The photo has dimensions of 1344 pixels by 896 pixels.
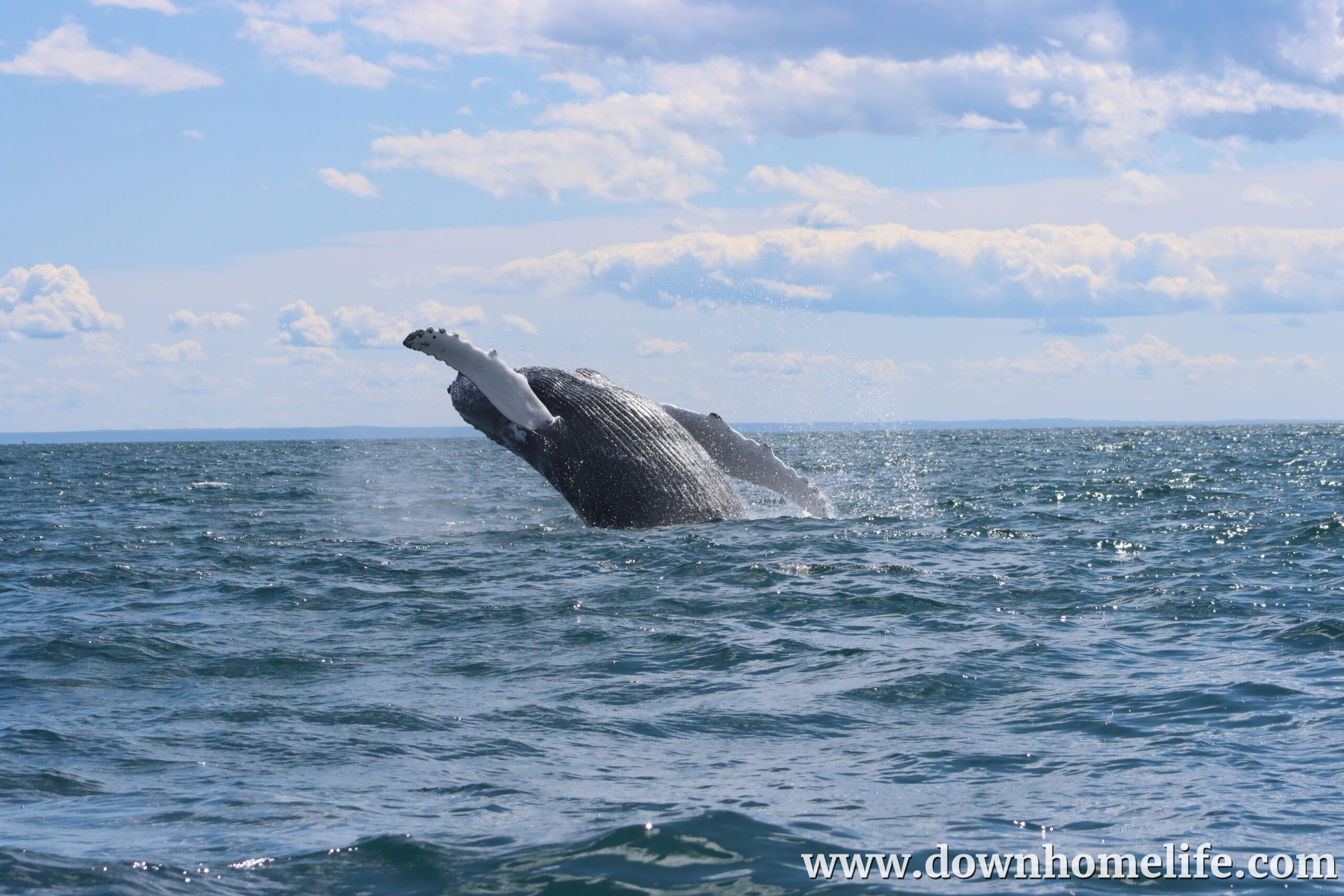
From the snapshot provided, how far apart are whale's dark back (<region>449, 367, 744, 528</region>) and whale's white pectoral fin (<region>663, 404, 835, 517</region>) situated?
240mm

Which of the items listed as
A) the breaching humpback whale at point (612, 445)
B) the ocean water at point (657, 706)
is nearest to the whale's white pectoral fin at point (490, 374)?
the breaching humpback whale at point (612, 445)

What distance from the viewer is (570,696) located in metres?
7.53

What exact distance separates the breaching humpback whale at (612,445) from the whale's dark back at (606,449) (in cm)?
1

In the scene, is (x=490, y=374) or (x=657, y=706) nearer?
(x=657, y=706)

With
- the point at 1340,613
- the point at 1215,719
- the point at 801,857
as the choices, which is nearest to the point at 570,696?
the point at 801,857

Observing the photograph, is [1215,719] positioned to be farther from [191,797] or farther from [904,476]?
[904,476]

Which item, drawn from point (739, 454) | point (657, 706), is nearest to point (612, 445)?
point (739, 454)

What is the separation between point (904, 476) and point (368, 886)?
29593 mm

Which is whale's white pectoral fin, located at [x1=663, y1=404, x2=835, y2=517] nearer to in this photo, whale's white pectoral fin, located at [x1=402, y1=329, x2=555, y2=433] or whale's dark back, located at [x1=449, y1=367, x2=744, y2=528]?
whale's dark back, located at [x1=449, y1=367, x2=744, y2=528]

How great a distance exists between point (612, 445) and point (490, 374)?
173 centimetres

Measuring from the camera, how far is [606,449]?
14.3 metres

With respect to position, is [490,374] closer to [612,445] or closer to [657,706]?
[612,445]

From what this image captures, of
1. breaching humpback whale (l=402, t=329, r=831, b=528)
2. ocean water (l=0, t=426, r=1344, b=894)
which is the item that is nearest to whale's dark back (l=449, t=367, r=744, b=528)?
breaching humpback whale (l=402, t=329, r=831, b=528)

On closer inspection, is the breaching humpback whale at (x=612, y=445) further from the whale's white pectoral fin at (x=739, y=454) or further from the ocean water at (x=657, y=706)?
the ocean water at (x=657, y=706)
